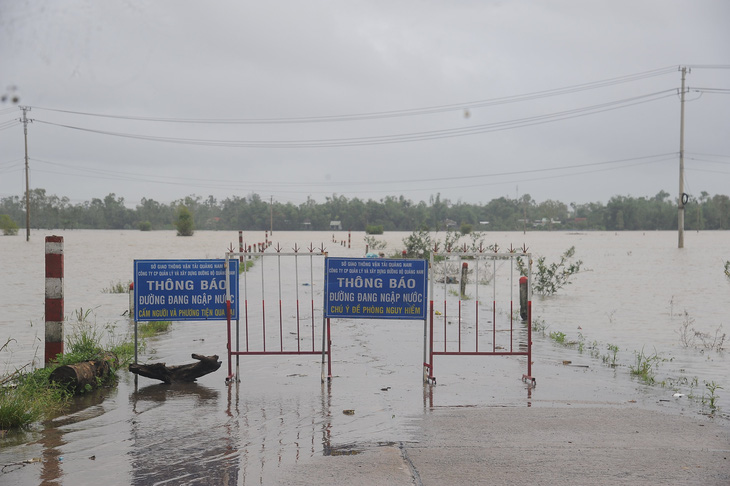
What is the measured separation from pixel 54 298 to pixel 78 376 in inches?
47.6

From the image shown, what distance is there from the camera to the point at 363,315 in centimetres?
878

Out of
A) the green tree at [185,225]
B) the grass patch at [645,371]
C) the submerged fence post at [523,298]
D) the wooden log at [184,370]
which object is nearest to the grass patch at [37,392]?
the wooden log at [184,370]

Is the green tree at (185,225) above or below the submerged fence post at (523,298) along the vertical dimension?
above

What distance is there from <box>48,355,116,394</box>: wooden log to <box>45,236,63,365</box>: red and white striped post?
0.66m

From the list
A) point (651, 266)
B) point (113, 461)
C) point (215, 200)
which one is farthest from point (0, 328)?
point (215, 200)

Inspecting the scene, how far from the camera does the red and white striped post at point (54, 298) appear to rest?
27.6ft

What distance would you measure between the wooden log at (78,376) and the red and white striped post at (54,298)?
2.18ft

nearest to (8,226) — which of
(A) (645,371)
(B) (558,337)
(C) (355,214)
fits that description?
(C) (355,214)

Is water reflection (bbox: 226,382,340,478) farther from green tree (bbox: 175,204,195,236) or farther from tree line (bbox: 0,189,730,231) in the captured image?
tree line (bbox: 0,189,730,231)

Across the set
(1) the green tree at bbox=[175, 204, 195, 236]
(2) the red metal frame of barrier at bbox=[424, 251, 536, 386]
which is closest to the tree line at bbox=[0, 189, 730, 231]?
(1) the green tree at bbox=[175, 204, 195, 236]

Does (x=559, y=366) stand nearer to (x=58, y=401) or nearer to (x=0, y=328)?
(x=58, y=401)

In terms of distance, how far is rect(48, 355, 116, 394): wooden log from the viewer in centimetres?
776

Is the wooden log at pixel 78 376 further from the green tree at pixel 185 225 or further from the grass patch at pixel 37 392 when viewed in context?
the green tree at pixel 185 225

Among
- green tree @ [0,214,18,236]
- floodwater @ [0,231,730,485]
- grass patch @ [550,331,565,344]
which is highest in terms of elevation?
green tree @ [0,214,18,236]
